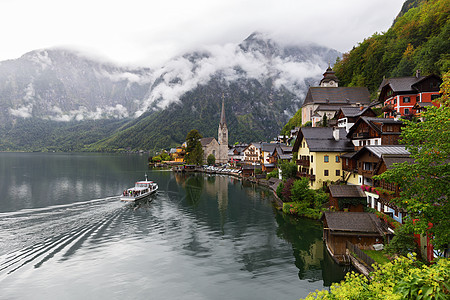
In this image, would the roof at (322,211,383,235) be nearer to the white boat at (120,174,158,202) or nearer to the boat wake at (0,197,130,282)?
the boat wake at (0,197,130,282)

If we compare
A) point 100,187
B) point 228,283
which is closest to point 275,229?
point 228,283

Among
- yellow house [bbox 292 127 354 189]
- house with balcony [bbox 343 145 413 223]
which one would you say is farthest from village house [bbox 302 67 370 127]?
house with balcony [bbox 343 145 413 223]

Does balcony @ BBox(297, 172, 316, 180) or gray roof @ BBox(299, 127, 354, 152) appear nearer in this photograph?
gray roof @ BBox(299, 127, 354, 152)

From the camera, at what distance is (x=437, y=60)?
6247cm

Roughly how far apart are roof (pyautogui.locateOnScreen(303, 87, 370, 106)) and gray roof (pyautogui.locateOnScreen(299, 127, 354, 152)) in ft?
144

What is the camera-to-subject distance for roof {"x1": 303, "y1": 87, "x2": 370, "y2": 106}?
287ft

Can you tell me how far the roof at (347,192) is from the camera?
3708cm

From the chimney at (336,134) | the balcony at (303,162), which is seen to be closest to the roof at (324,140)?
the chimney at (336,134)

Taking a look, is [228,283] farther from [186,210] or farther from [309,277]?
[186,210]

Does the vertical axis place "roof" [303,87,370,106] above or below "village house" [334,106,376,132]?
above

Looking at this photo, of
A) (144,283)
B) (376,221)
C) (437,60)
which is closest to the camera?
(144,283)

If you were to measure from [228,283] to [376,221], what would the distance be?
16949 millimetres

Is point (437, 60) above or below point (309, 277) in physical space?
above

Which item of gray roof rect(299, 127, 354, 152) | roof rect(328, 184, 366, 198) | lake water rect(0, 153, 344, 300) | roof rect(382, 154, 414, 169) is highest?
gray roof rect(299, 127, 354, 152)
